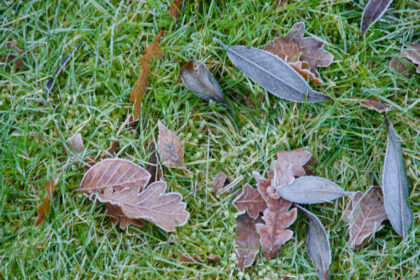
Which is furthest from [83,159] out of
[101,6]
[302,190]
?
[302,190]

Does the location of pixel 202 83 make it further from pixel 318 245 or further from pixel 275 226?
pixel 318 245

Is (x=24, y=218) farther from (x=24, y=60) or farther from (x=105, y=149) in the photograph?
(x=24, y=60)

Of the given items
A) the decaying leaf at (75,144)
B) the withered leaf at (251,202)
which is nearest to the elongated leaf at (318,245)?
the withered leaf at (251,202)

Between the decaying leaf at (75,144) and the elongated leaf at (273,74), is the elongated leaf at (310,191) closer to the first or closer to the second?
the elongated leaf at (273,74)

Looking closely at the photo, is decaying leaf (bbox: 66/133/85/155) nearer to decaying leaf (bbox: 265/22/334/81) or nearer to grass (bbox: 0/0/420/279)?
grass (bbox: 0/0/420/279)

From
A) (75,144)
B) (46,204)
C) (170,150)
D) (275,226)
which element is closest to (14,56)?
(75,144)

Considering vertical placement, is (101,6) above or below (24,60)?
above
